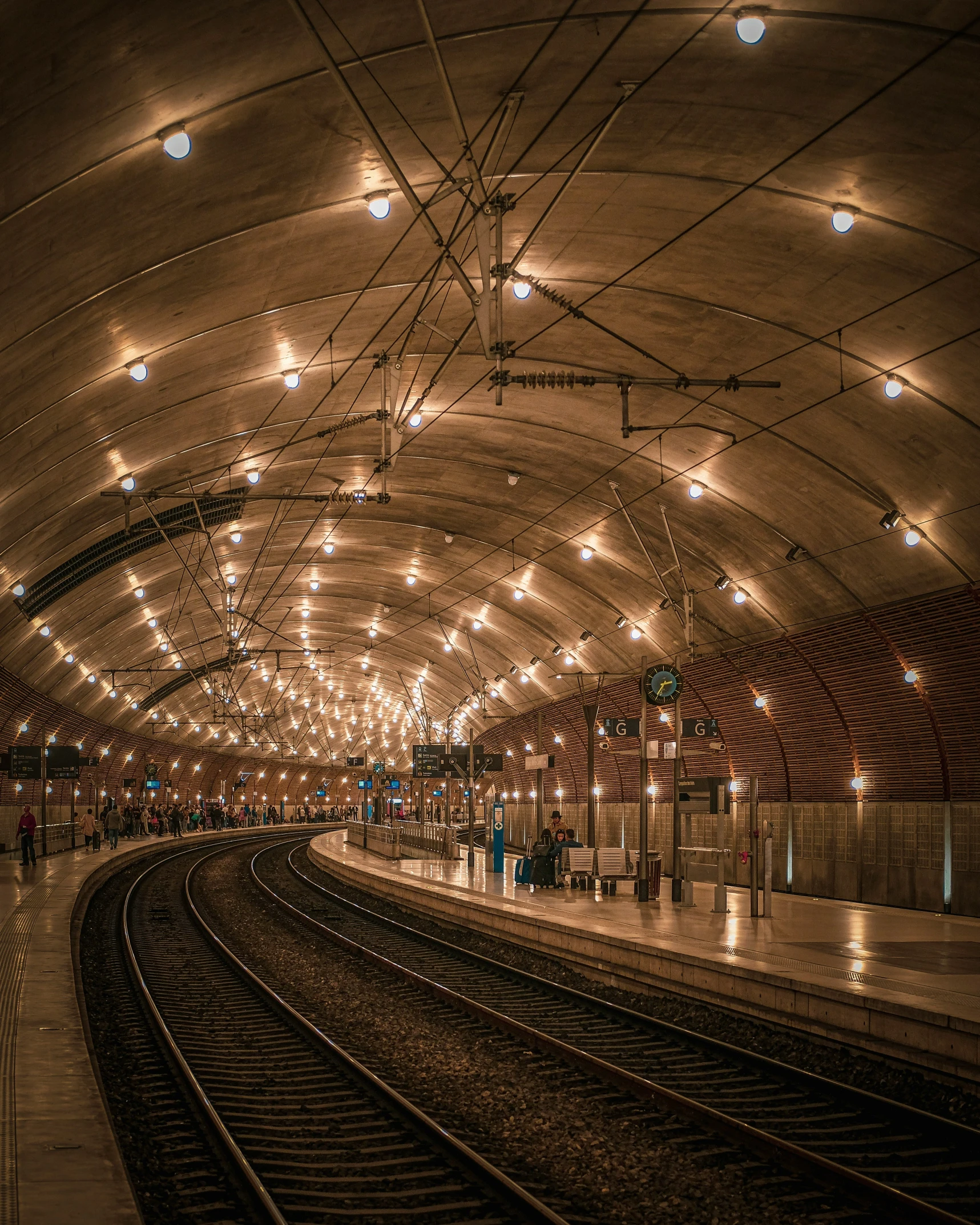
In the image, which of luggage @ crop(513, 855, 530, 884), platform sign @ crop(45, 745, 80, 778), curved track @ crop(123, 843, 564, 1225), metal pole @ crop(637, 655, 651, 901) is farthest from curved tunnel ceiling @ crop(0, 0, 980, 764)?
curved track @ crop(123, 843, 564, 1225)

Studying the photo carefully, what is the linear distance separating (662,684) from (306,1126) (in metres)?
13.9

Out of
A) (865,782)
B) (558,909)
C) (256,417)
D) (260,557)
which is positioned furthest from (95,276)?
(260,557)

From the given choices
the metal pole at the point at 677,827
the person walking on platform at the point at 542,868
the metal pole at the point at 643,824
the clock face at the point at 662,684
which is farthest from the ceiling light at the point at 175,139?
the person walking on platform at the point at 542,868

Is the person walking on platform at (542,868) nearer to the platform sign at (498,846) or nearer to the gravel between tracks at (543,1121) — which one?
the platform sign at (498,846)

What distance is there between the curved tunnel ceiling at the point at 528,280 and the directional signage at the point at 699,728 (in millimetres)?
2040

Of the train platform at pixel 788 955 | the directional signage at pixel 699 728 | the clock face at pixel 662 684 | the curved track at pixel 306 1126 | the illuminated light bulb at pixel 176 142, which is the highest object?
the illuminated light bulb at pixel 176 142

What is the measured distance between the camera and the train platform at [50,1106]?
21.0 ft

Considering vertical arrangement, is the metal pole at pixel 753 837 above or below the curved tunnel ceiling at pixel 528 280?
below

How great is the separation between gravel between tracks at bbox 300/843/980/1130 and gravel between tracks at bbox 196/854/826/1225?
203 centimetres

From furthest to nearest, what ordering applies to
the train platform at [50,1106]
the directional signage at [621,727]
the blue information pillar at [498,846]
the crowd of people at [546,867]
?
the blue information pillar at [498,846] → the crowd of people at [546,867] → the directional signage at [621,727] → the train platform at [50,1106]

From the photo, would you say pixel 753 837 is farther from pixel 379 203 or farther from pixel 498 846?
pixel 498 846

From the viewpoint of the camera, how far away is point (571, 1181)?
8148 mm

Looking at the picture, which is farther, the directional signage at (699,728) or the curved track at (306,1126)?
the directional signage at (699,728)

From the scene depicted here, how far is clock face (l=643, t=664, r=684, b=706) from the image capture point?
22594 mm
